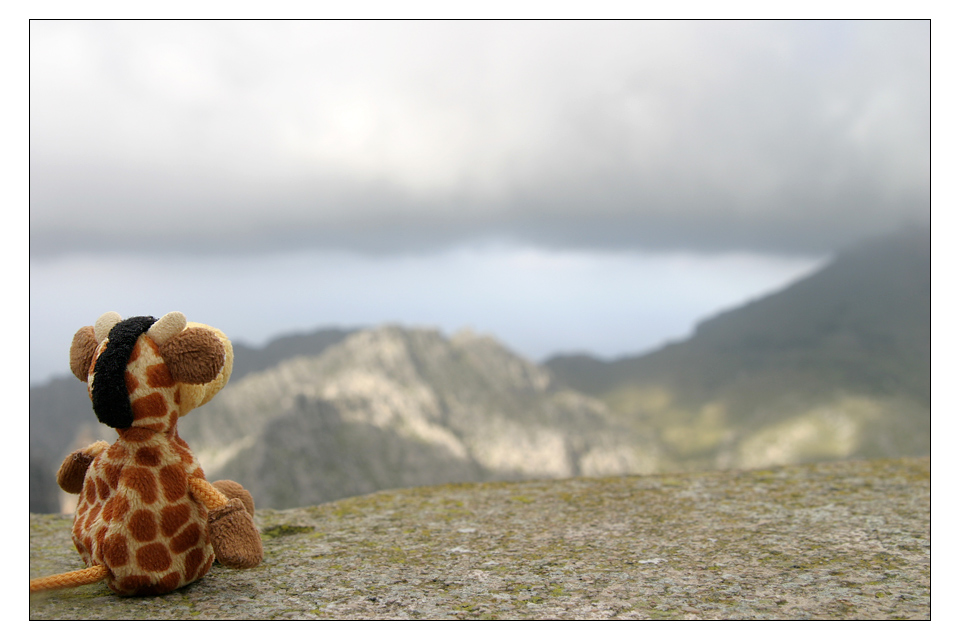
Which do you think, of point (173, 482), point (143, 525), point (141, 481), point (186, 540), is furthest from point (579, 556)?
point (141, 481)

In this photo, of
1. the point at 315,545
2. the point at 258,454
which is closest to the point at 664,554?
the point at 315,545

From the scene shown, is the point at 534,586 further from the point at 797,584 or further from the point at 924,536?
the point at 924,536

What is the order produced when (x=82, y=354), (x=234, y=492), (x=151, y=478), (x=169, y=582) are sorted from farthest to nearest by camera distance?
(x=234, y=492) < (x=82, y=354) < (x=151, y=478) < (x=169, y=582)

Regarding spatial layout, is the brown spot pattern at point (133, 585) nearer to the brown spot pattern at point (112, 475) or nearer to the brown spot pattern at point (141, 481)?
the brown spot pattern at point (141, 481)

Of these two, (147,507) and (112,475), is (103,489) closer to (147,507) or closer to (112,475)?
(112,475)

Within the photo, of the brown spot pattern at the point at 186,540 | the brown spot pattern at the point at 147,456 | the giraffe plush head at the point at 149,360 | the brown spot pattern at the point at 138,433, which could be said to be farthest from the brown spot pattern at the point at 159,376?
the brown spot pattern at the point at 186,540
